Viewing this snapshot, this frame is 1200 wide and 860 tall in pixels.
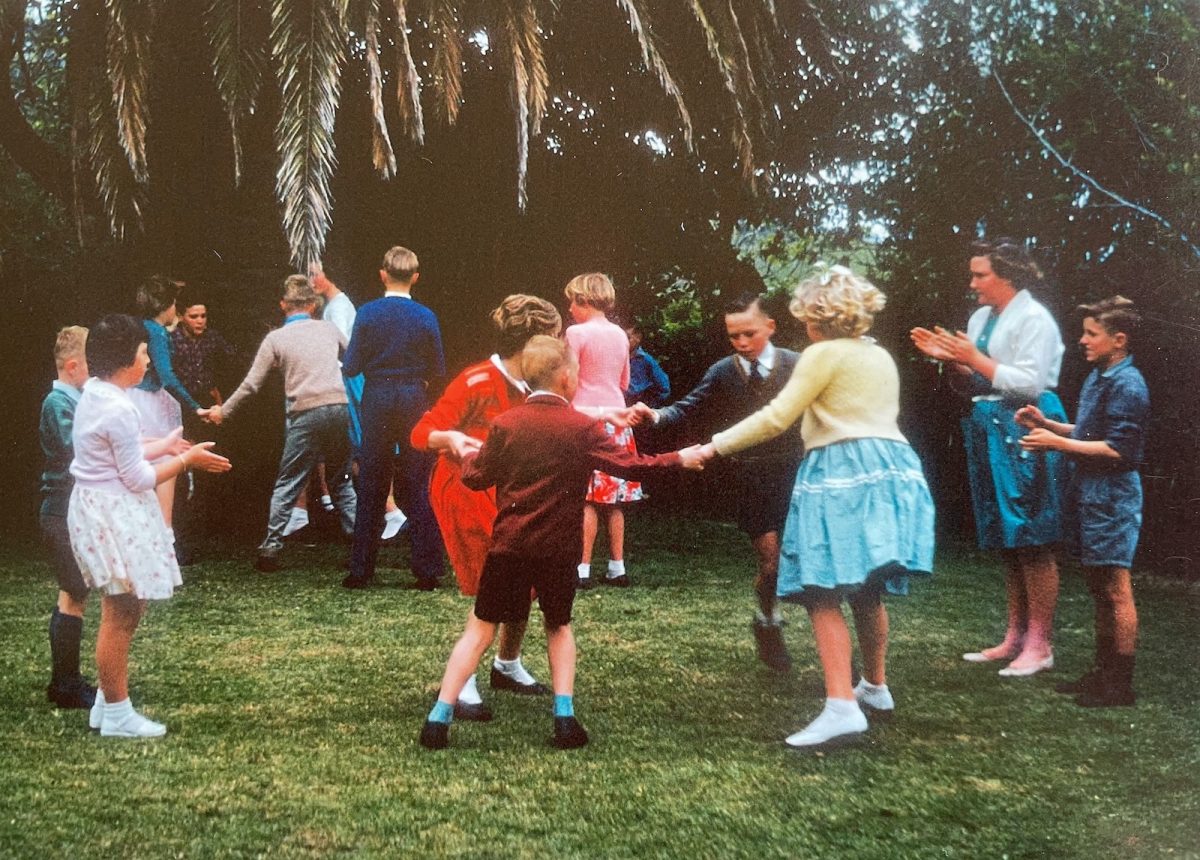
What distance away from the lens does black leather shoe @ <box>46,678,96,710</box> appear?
4.36 metres

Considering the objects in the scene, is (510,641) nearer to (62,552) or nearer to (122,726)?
(122,726)

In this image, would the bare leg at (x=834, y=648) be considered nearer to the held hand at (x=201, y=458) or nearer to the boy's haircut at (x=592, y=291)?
the held hand at (x=201, y=458)

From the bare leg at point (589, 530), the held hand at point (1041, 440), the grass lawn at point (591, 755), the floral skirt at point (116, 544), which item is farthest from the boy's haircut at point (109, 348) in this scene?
the bare leg at point (589, 530)

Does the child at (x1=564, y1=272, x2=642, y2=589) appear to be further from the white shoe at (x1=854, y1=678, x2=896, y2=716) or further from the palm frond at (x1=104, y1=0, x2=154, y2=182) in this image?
the white shoe at (x1=854, y1=678, x2=896, y2=716)

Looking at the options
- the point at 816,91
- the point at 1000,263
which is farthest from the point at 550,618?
the point at 816,91

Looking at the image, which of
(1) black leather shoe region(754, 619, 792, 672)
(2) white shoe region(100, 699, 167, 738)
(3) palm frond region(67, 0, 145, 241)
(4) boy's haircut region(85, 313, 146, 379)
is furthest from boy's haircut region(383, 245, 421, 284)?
(2) white shoe region(100, 699, 167, 738)

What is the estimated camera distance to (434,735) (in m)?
3.96

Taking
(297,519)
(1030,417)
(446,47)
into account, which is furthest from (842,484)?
(297,519)

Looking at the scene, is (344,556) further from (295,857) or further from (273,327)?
(295,857)

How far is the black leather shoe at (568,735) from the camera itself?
4008mm

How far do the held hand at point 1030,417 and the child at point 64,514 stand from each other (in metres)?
3.50

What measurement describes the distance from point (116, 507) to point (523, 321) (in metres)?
1.48

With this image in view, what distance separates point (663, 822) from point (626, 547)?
18.4 feet

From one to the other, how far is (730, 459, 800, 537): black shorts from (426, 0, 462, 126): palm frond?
9.20 ft
